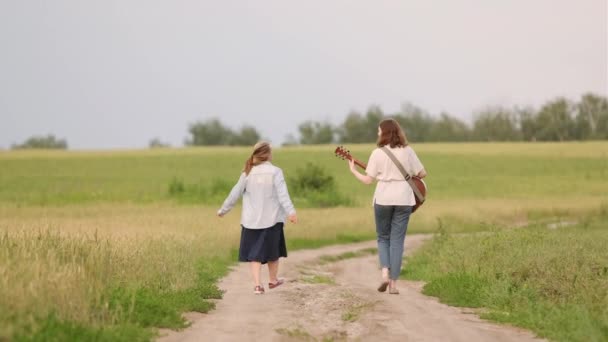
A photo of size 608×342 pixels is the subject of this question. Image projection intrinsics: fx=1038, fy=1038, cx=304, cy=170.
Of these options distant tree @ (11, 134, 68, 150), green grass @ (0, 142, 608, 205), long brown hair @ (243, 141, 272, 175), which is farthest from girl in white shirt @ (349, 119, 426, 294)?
distant tree @ (11, 134, 68, 150)

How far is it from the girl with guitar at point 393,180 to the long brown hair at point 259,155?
118 centimetres

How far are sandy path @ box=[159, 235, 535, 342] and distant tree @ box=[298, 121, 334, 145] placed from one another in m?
125

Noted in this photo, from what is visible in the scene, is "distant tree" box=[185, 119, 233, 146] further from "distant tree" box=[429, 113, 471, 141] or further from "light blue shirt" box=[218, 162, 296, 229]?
"light blue shirt" box=[218, 162, 296, 229]

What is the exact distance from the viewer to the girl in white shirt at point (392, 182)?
45.4 ft

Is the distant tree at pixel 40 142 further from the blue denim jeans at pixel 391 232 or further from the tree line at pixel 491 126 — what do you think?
the blue denim jeans at pixel 391 232

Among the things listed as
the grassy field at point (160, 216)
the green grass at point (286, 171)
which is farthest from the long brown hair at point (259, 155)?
the green grass at point (286, 171)

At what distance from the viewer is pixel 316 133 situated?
141250mm

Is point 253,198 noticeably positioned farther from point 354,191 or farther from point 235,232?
point 354,191

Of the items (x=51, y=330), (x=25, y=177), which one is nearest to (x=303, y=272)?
(x=51, y=330)

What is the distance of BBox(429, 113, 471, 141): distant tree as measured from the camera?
136m

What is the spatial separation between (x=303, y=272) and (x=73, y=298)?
36.0ft

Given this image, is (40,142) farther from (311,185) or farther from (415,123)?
(311,185)

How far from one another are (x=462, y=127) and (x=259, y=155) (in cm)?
12795

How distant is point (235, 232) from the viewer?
27109mm
